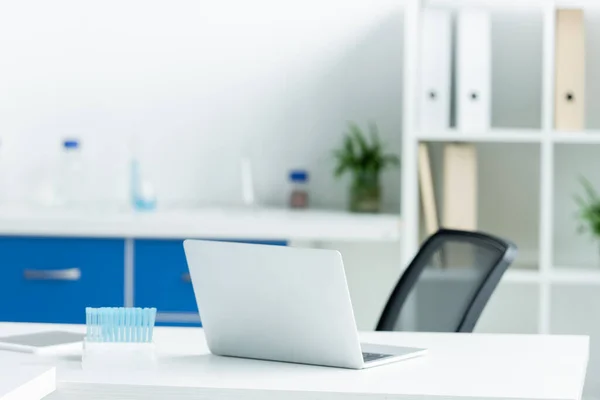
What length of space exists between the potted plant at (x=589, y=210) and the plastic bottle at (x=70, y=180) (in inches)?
69.7

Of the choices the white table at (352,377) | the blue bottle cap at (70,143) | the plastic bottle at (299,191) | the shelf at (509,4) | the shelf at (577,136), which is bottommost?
the white table at (352,377)

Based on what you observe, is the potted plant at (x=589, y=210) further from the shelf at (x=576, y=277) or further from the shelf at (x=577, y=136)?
the shelf at (x=577, y=136)

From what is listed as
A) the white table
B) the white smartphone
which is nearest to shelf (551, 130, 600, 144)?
the white table

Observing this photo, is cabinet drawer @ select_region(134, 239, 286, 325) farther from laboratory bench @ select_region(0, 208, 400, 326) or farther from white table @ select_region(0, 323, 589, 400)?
white table @ select_region(0, 323, 589, 400)

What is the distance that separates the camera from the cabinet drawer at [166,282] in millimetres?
3359

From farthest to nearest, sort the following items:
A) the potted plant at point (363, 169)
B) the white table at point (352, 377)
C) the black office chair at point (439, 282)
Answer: the potted plant at point (363, 169) → the black office chair at point (439, 282) → the white table at point (352, 377)

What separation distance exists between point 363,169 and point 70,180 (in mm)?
1086

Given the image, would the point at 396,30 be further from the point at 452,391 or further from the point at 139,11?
the point at 452,391

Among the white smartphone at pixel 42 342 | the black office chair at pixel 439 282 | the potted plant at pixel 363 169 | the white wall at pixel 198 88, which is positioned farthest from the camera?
the white wall at pixel 198 88

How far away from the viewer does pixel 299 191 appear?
375 cm

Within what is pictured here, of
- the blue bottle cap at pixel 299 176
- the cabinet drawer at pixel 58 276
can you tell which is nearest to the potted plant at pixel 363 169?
the blue bottle cap at pixel 299 176

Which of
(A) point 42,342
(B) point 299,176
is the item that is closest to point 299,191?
(B) point 299,176

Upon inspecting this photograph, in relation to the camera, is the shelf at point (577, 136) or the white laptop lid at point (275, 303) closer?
the white laptop lid at point (275, 303)

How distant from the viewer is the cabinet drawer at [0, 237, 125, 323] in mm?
3369
